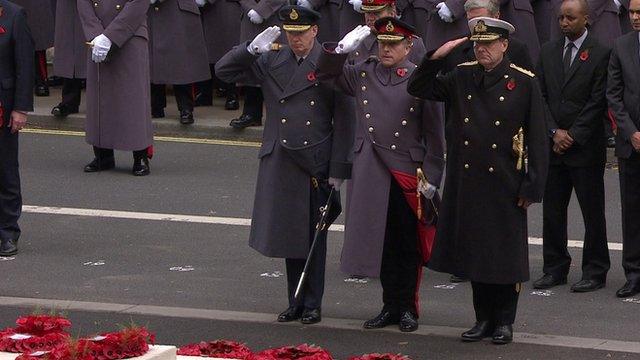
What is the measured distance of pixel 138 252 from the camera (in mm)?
11633

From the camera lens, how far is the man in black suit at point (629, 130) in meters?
10.2

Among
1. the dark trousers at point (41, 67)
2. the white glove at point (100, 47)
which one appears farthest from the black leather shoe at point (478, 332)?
the dark trousers at point (41, 67)

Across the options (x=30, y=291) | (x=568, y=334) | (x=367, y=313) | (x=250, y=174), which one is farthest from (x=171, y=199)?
(x=568, y=334)

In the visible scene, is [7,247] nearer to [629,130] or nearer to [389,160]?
[389,160]

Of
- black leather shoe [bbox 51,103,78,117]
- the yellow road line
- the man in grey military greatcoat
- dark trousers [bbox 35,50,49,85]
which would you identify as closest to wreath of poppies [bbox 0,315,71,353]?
the man in grey military greatcoat

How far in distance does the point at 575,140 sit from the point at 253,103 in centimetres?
670

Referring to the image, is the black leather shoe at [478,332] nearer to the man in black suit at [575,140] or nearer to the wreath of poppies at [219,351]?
the man in black suit at [575,140]

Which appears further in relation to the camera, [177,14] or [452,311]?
[177,14]

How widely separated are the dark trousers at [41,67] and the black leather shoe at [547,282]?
30.3ft

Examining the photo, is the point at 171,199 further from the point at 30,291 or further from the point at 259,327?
the point at 259,327

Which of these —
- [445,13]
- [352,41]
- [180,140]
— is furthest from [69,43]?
[352,41]

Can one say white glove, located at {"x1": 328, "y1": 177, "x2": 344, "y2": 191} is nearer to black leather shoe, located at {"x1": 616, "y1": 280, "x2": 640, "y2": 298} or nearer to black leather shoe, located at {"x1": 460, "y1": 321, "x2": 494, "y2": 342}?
black leather shoe, located at {"x1": 460, "y1": 321, "x2": 494, "y2": 342}

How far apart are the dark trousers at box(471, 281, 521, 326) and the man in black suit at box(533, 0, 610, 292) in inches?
58.0

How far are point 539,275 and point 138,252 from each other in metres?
2.79
